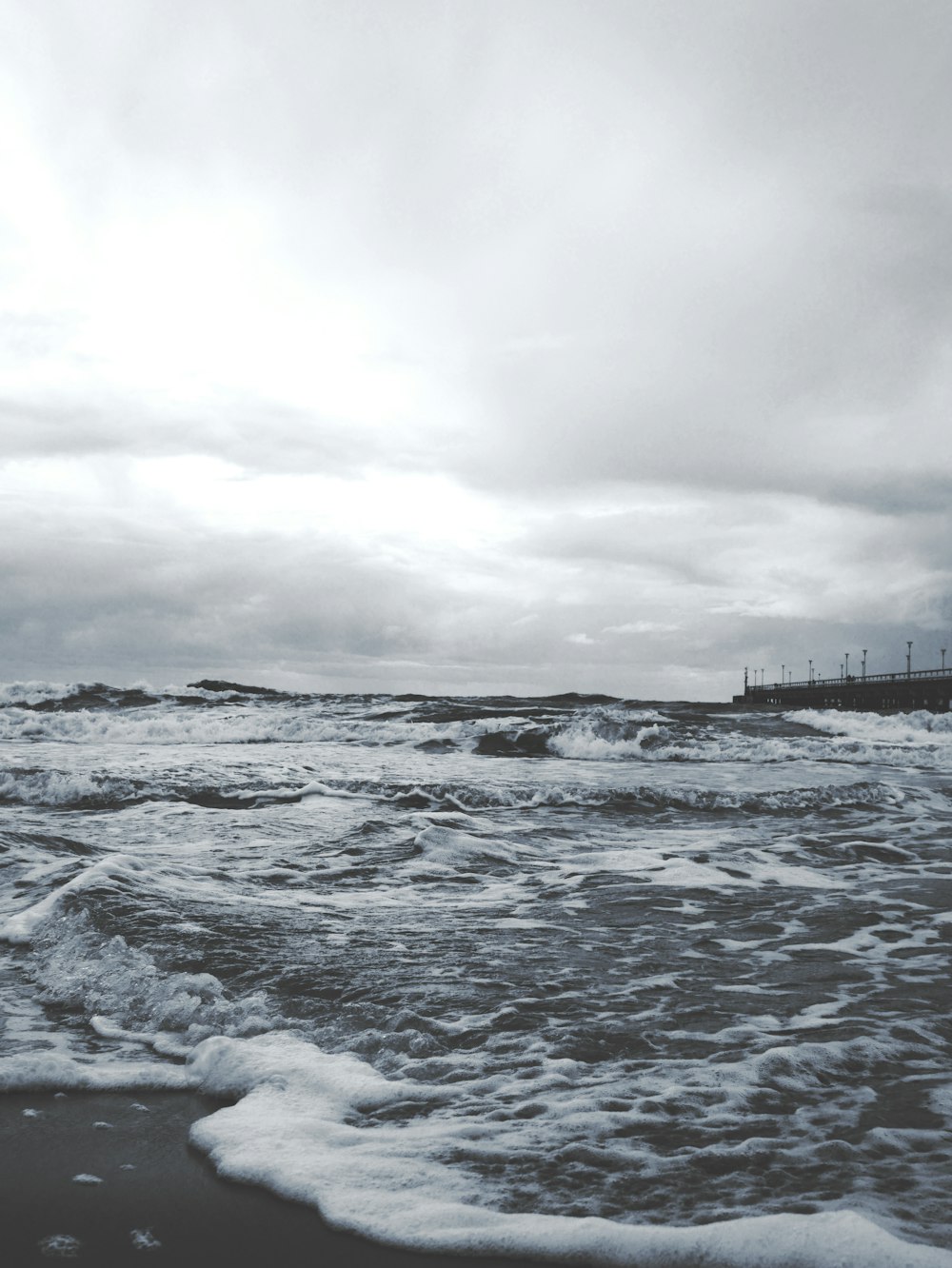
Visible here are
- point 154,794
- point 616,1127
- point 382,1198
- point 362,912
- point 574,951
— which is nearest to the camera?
point 382,1198

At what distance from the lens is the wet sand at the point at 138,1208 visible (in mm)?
2527

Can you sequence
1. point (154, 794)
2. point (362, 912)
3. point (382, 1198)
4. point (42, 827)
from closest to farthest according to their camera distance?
point (382, 1198) → point (362, 912) → point (42, 827) → point (154, 794)

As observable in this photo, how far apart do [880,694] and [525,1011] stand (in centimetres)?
9614

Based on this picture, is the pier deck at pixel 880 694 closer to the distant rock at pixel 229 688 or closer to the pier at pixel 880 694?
the pier at pixel 880 694

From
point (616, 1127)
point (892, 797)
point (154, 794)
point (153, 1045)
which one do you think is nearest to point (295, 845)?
point (154, 794)

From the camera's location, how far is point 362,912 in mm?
6691

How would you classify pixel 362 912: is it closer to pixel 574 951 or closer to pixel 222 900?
pixel 222 900

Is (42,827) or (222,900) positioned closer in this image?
Answer: (222,900)

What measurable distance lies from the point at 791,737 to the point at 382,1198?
24203 millimetres

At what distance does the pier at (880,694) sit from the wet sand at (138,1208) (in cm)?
6736

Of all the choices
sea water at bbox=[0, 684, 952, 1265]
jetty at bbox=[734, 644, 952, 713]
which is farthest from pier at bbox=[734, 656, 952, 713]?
sea water at bbox=[0, 684, 952, 1265]

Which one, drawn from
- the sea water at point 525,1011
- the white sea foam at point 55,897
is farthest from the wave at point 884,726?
the white sea foam at point 55,897

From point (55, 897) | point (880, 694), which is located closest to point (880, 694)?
point (880, 694)

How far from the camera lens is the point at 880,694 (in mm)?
91250
